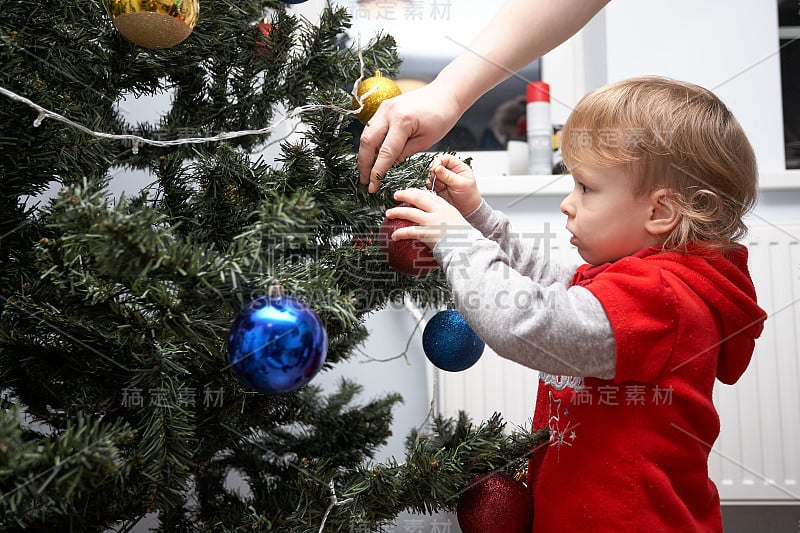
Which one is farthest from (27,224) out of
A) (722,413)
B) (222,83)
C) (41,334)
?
(722,413)

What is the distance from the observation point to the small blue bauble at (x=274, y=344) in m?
0.41

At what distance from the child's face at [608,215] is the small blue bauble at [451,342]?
17cm

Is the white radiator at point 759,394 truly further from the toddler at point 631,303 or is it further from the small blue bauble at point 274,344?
the small blue bauble at point 274,344

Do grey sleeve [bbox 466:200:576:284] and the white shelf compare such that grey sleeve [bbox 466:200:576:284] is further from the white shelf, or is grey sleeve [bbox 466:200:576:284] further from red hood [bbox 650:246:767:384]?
the white shelf

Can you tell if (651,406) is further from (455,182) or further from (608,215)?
(455,182)

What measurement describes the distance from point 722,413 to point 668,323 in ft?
2.39

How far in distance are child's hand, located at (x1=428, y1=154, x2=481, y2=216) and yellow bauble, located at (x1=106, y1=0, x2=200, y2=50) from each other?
0.28m

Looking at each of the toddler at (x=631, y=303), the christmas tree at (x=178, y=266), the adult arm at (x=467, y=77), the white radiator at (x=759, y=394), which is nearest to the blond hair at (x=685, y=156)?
the toddler at (x=631, y=303)

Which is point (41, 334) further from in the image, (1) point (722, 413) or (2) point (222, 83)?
(1) point (722, 413)

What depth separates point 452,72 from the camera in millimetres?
679

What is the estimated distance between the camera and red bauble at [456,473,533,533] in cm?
60

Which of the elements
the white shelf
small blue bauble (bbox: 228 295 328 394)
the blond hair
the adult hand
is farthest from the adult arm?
the white shelf

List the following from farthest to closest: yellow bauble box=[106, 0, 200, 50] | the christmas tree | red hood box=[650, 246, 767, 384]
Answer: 1. red hood box=[650, 246, 767, 384]
2. yellow bauble box=[106, 0, 200, 50]
3. the christmas tree

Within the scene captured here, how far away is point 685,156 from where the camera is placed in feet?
2.17
